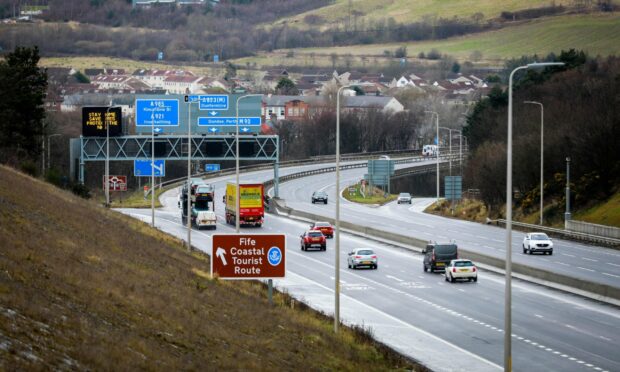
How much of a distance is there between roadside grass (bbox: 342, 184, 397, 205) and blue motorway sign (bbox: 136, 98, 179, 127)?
27.9m

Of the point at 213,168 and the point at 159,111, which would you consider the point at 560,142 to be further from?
the point at 213,168

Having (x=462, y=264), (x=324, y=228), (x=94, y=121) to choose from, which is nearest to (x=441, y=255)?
(x=462, y=264)

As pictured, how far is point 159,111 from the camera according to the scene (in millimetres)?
101000

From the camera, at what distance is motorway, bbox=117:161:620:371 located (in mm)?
34750

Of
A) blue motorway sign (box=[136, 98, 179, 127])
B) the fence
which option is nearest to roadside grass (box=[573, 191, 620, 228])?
the fence

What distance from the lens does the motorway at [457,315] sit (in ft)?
114

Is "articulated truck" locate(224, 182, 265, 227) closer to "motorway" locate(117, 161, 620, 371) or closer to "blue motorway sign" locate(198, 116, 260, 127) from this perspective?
"motorway" locate(117, 161, 620, 371)

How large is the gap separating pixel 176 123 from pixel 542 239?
42691 millimetres

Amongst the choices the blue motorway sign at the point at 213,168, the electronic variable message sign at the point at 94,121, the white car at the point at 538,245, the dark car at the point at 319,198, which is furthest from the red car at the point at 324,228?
the blue motorway sign at the point at 213,168

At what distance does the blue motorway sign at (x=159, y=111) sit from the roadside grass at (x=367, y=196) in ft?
91.5

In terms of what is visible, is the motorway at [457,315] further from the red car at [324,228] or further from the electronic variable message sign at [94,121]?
the electronic variable message sign at [94,121]

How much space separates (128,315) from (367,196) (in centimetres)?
10433

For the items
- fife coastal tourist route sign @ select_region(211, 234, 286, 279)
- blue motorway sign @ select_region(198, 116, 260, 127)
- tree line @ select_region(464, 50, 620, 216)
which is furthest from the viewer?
blue motorway sign @ select_region(198, 116, 260, 127)

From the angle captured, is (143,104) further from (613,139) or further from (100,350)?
(100,350)
